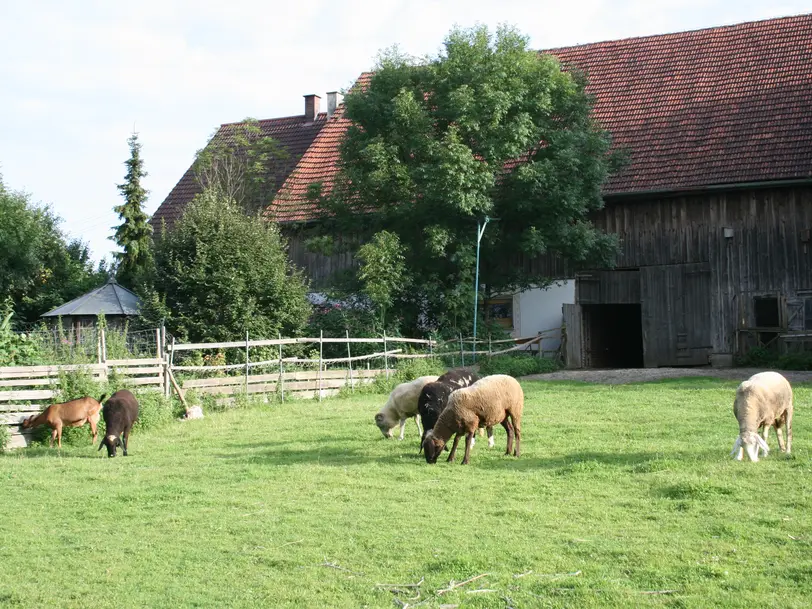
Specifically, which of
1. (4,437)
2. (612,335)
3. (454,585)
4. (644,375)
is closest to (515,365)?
(644,375)

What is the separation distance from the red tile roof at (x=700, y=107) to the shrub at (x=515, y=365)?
6.03 metres

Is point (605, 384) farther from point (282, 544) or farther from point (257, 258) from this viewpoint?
point (282, 544)

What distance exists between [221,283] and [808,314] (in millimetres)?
16473

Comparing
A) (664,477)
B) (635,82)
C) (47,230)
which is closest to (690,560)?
(664,477)

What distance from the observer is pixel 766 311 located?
28109 mm

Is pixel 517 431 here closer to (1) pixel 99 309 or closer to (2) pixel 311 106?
(1) pixel 99 309

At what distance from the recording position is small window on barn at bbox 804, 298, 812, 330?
27406mm

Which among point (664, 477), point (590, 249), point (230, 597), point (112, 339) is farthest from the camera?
point (590, 249)

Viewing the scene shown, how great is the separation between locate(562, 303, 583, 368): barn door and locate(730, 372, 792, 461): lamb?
53.7 ft

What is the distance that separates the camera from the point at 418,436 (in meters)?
15.7

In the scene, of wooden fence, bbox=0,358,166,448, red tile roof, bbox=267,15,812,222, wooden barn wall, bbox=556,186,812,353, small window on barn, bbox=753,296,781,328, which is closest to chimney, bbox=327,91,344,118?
red tile roof, bbox=267,15,812,222

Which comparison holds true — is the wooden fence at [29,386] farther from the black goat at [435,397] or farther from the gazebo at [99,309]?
the gazebo at [99,309]

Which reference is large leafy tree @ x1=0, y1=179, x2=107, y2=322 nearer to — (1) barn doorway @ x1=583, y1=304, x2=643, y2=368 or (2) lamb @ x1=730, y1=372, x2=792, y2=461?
(1) barn doorway @ x1=583, y1=304, x2=643, y2=368

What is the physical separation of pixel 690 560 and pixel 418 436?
26.9ft
